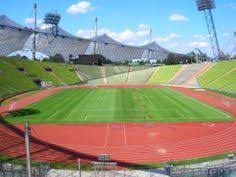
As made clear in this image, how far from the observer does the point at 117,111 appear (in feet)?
157

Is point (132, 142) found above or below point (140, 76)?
below

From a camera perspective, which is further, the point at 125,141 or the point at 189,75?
the point at 189,75

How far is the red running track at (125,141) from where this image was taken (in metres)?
28.1

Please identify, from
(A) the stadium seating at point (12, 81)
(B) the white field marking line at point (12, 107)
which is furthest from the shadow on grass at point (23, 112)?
(A) the stadium seating at point (12, 81)

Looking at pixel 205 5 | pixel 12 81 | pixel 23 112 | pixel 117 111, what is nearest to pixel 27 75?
pixel 12 81

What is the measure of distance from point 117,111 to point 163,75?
6363cm

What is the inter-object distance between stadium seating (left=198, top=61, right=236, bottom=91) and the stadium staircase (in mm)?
2333

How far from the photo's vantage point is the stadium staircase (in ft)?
306

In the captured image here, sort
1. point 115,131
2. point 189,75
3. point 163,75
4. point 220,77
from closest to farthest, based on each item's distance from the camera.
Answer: point 115,131 → point 220,77 → point 189,75 → point 163,75

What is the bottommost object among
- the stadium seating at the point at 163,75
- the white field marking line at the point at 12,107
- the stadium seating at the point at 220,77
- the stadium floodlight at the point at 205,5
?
the white field marking line at the point at 12,107

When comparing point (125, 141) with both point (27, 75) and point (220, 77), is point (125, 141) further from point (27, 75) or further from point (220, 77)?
point (27, 75)

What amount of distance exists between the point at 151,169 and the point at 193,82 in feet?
227

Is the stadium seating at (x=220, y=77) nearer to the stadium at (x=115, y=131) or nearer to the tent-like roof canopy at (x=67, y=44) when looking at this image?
the stadium at (x=115, y=131)

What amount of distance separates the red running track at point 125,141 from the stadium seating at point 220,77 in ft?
121
